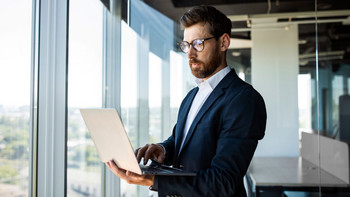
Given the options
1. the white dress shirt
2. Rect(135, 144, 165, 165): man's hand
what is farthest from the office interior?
the white dress shirt

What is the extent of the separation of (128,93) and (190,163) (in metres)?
2.07

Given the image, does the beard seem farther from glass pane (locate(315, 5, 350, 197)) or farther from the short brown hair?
glass pane (locate(315, 5, 350, 197))

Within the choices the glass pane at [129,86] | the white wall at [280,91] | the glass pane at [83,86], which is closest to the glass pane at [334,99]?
the white wall at [280,91]

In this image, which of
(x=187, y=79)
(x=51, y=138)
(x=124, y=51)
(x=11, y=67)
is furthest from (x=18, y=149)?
(x=187, y=79)

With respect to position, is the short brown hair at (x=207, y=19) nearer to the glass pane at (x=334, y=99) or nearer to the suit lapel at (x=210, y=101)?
the suit lapel at (x=210, y=101)

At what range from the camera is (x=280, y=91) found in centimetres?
352

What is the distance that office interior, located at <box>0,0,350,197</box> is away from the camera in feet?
7.92

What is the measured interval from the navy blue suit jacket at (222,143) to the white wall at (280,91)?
2354mm

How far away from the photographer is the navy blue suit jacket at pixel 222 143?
1.11 m

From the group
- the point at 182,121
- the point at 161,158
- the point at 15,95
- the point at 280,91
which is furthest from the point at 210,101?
the point at 280,91

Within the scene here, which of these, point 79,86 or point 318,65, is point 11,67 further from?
point 318,65

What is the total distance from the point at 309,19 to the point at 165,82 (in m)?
1.64

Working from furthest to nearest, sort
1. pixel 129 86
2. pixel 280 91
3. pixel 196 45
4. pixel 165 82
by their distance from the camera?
1. pixel 280 91
2. pixel 165 82
3. pixel 129 86
4. pixel 196 45

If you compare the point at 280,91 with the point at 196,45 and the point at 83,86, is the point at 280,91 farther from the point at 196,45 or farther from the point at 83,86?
the point at 196,45
